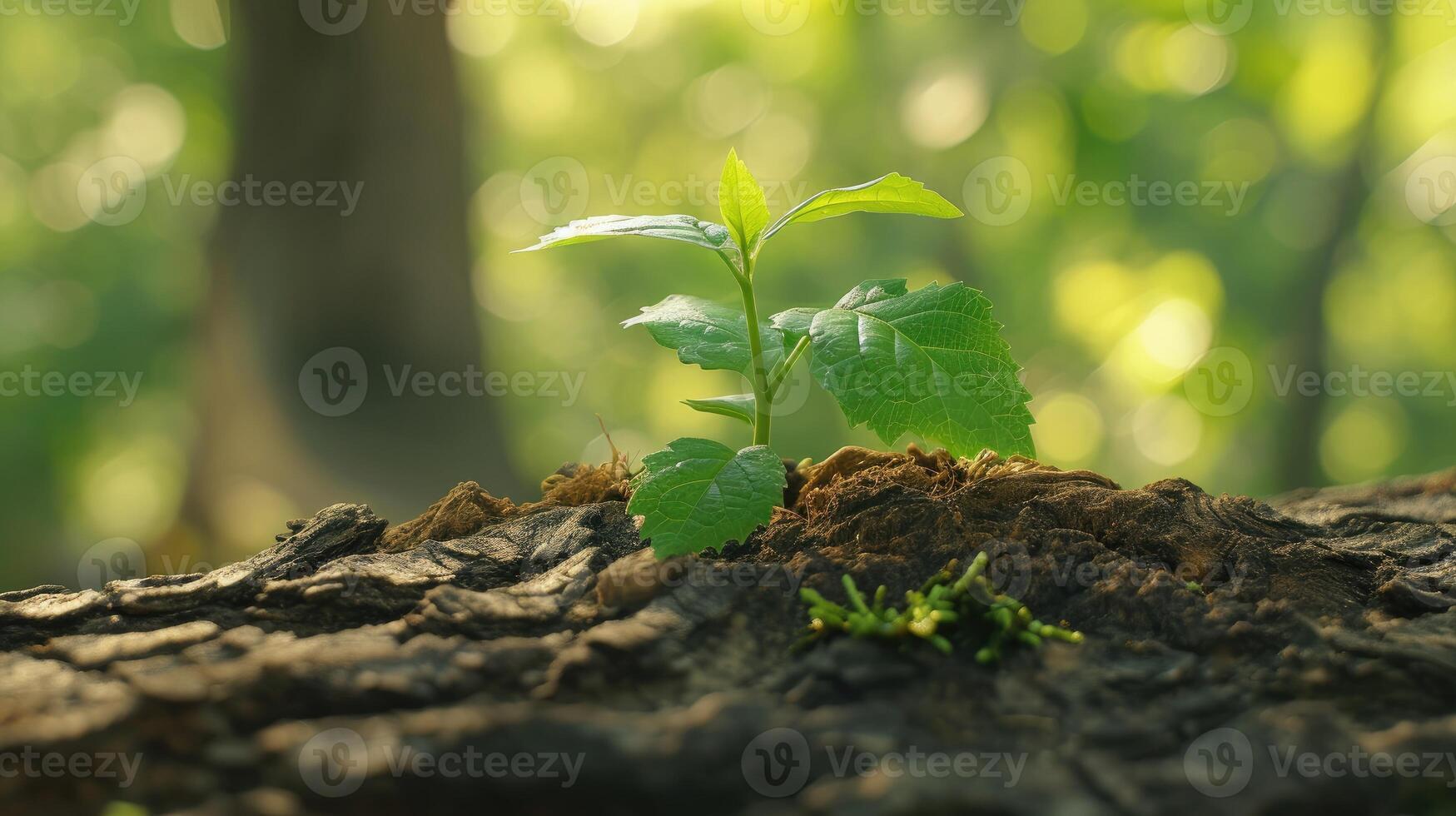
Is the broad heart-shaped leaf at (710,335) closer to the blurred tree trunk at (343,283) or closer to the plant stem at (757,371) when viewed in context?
the plant stem at (757,371)

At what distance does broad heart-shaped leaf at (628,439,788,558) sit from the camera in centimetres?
138

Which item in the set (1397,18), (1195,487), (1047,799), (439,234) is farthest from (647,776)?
(1397,18)

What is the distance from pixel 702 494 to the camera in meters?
1.44

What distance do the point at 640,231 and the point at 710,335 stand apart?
0.73ft

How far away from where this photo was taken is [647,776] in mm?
939

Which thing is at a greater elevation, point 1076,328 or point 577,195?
point 577,195

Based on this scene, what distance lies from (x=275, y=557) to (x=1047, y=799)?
1.35m

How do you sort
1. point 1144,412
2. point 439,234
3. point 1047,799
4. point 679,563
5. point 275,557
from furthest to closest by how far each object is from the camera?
1. point 1144,412
2. point 439,234
3. point 275,557
4. point 679,563
5. point 1047,799

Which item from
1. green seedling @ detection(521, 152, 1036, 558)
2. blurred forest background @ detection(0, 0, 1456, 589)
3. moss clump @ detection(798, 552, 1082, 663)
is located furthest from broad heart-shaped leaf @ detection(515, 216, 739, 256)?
blurred forest background @ detection(0, 0, 1456, 589)

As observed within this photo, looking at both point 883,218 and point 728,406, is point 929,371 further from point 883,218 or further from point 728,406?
point 883,218

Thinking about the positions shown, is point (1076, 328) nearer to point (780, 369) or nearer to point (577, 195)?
point (577, 195)

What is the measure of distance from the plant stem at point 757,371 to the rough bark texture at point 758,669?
17cm

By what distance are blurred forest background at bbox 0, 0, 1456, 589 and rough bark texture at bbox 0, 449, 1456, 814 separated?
5.59 m

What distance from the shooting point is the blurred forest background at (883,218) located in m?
7.93
